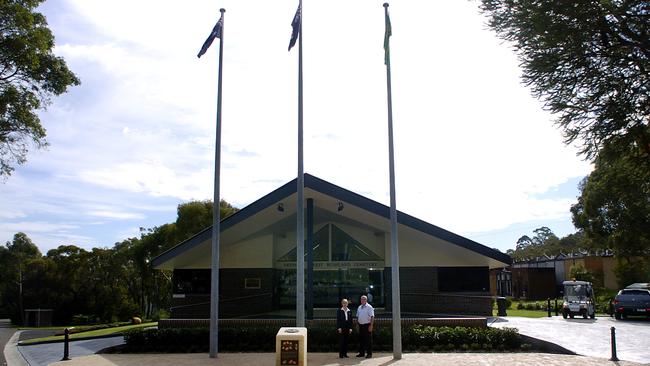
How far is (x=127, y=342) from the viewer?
55.8 feet

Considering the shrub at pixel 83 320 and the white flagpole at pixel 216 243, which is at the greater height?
the white flagpole at pixel 216 243

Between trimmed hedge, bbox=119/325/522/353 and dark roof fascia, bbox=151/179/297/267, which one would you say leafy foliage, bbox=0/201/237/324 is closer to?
dark roof fascia, bbox=151/179/297/267

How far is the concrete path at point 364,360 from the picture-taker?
13164 mm

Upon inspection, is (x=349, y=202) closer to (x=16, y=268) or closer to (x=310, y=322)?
(x=310, y=322)

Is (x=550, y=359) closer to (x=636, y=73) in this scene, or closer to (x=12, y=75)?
(x=636, y=73)

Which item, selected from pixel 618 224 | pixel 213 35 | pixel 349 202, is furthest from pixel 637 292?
pixel 213 35

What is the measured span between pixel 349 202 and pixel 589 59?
9.87 m

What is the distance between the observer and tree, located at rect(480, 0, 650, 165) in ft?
40.5

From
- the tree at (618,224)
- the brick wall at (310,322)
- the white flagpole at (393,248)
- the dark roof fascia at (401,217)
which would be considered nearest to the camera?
the white flagpole at (393,248)

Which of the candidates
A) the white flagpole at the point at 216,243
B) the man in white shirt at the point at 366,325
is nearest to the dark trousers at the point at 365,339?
the man in white shirt at the point at 366,325

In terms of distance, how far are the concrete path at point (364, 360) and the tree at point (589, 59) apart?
5158 mm

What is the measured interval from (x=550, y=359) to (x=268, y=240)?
47.6ft

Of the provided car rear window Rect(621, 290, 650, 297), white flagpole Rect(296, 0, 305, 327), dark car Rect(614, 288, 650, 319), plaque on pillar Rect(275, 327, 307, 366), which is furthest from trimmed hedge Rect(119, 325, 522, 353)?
car rear window Rect(621, 290, 650, 297)

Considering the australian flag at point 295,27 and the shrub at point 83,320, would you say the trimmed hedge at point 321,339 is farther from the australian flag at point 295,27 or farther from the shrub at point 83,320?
the shrub at point 83,320
